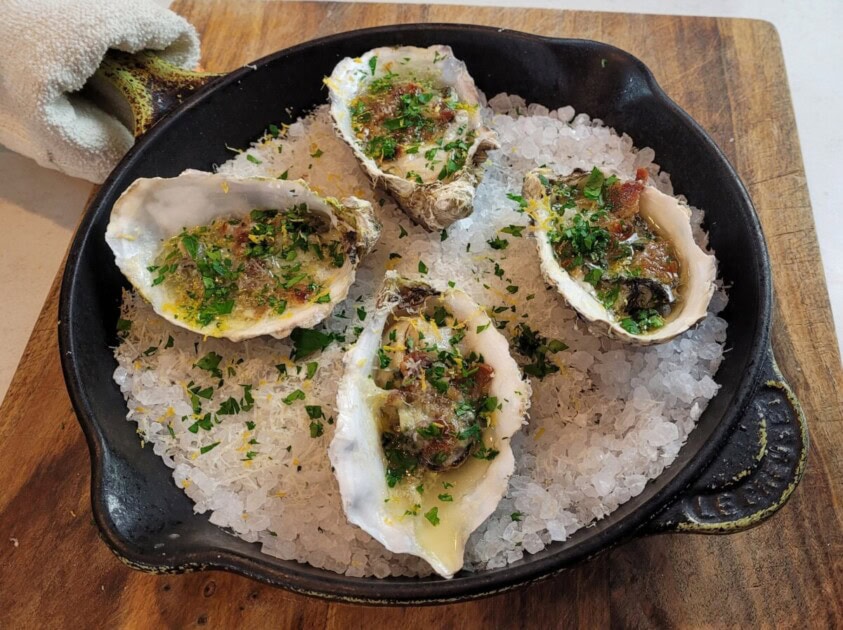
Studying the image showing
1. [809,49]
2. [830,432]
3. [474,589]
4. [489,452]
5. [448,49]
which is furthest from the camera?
[809,49]

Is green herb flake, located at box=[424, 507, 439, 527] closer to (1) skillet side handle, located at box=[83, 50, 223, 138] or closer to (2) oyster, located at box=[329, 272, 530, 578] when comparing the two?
(2) oyster, located at box=[329, 272, 530, 578]

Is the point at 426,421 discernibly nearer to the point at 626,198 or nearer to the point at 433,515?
the point at 433,515

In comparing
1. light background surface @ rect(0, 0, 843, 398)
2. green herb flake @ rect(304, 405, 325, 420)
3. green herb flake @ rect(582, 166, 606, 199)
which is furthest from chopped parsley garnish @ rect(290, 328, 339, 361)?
light background surface @ rect(0, 0, 843, 398)

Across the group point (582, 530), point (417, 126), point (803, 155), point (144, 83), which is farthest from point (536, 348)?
point (803, 155)

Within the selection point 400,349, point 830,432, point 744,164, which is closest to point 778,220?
point 744,164

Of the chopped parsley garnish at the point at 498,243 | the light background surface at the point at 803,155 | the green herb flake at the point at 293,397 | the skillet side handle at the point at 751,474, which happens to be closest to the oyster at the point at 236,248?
the green herb flake at the point at 293,397

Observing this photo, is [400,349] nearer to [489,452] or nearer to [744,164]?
[489,452]
